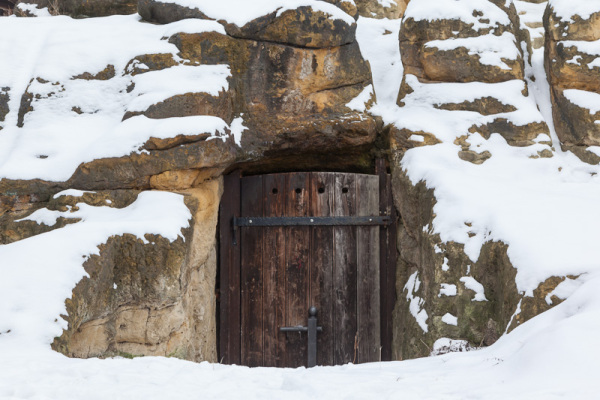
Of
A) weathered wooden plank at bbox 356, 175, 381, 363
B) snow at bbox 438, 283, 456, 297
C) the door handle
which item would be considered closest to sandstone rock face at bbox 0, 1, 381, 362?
weathered wooden plank at bbox 356, 175, 381, 363

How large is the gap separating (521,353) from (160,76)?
146 inches

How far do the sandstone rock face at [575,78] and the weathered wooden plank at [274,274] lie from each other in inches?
106

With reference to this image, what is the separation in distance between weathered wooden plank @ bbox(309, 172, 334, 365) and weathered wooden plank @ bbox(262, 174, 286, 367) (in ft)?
0.92

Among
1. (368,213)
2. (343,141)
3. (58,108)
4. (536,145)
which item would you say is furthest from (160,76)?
(536,145)

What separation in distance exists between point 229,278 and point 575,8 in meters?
4.13

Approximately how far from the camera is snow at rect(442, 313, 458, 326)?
472cm

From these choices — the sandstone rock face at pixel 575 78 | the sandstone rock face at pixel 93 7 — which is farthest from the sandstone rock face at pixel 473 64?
the sandstone rock face at pixel 93 7

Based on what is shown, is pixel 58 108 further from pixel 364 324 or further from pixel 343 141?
pixel 364 324

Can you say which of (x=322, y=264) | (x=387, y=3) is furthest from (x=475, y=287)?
(x=387, y=3)

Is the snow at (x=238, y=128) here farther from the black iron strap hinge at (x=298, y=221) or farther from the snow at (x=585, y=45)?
the snow at (x=585, y=45)

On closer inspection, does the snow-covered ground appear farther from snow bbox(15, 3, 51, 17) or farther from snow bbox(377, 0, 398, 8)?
snow bbox(377, 0, 398, 8)

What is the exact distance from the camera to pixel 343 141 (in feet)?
19.2

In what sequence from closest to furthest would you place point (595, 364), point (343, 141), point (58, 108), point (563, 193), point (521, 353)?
point (595, 364)
point (521, 353)
point (563, 193)
point (58, 108)
point (343, 141)

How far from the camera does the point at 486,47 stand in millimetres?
5992
